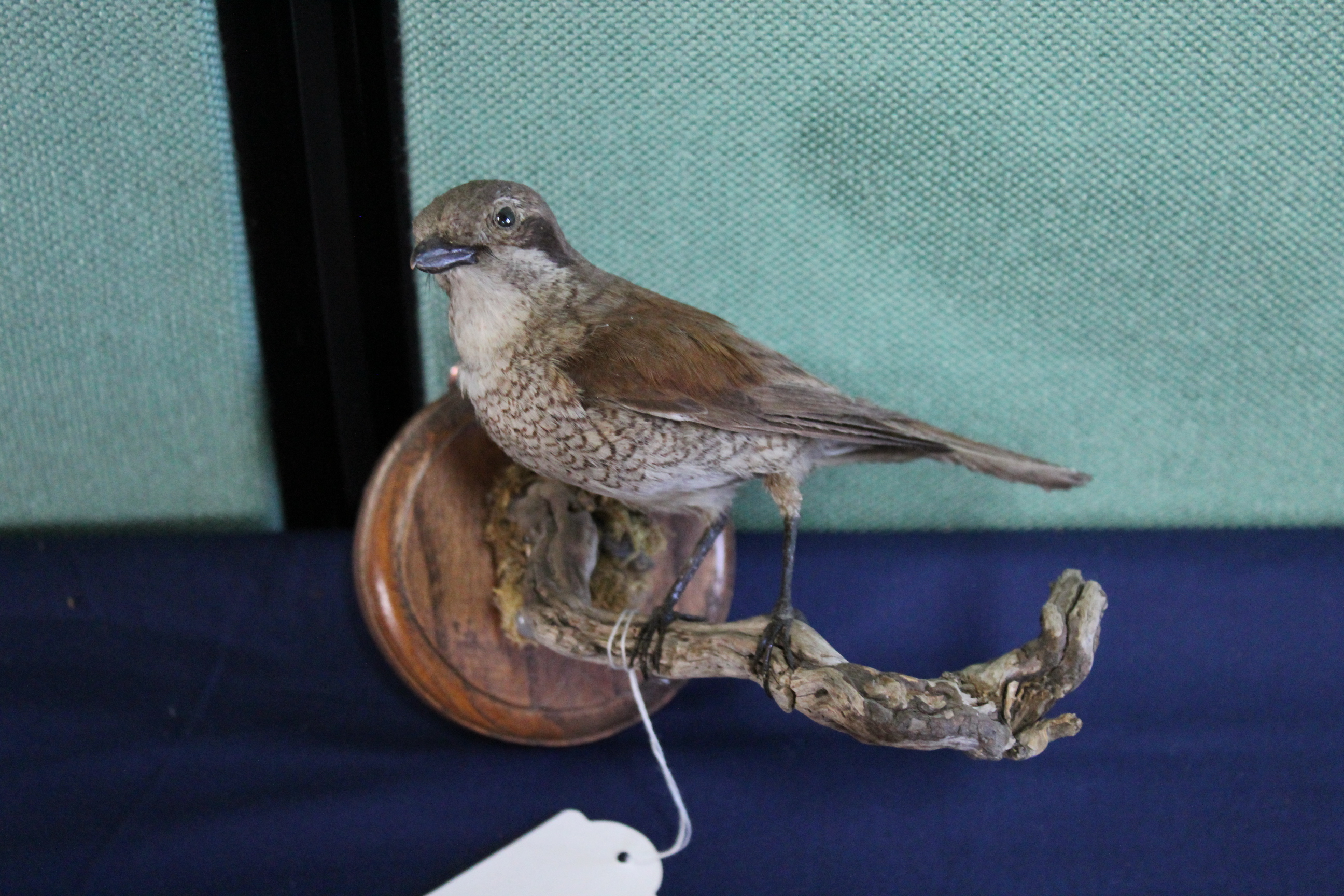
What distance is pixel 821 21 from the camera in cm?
132

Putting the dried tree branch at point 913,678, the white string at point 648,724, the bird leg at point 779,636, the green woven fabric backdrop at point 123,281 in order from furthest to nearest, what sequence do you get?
the green woven fabric backdrop at point 123,281
the white string at point 648,724
the bird leg at point 779,636
the dried tree branch at point 913,678

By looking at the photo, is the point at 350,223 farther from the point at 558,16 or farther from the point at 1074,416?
the point at 1074,416

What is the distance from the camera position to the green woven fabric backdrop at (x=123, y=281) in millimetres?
1312

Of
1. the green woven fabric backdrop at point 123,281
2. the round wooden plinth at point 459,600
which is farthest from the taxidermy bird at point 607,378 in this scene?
the green woven fabric backdrop at point 123,281

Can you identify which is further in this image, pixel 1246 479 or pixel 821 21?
pixel 1246 479

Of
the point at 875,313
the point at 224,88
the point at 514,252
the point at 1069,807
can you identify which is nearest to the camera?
the point at 514,252

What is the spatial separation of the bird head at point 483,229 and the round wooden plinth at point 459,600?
30 cm

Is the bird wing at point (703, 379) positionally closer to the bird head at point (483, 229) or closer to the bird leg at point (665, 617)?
the bird head at point (483, 229)

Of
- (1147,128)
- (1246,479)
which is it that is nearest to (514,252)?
(1147,128)

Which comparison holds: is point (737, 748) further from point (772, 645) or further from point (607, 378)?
point (607, 378)

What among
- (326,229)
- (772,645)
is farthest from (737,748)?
(326,229)

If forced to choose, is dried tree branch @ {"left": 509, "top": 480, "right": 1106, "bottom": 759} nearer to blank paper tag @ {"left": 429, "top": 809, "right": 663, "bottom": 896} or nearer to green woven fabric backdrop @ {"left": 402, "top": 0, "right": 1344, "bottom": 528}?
blank paper tag @ {"left": 429, "top": 809, "right": 663, "bottom": 896}

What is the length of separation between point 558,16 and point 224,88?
50cm

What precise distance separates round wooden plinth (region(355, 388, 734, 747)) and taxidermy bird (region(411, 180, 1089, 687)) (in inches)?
8.6
